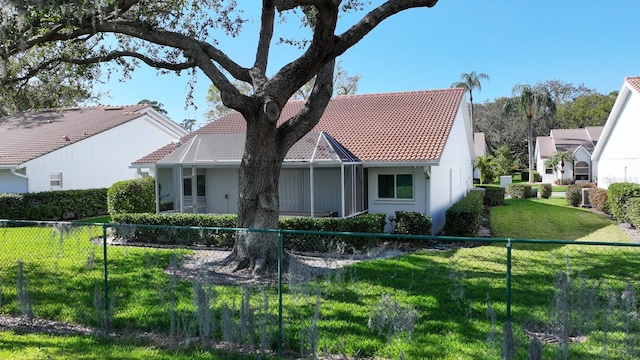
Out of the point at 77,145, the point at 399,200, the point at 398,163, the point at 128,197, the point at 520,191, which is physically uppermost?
the point at 77,145

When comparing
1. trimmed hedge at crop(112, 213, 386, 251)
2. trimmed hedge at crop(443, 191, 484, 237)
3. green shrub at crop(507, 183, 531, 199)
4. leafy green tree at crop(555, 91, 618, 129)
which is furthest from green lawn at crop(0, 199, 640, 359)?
leafy green tree at crop(555, 91, 618, 129)

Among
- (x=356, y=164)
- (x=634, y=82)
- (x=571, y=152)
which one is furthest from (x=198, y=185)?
(x=571, y=152)

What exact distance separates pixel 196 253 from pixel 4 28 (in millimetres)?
6596

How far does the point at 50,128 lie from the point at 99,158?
4103mm

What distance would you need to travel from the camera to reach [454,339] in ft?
19.8

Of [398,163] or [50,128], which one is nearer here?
[398,163]

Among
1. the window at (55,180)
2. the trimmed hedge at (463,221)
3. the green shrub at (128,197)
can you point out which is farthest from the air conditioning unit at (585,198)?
the window at (55,180)

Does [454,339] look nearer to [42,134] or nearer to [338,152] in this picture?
[338,152]

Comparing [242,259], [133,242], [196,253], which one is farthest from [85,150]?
[242,259]

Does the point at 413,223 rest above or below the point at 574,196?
below

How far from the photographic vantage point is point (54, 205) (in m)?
20.8

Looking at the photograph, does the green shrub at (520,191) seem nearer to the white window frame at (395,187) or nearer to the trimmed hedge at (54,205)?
the white window frame at (395,187)

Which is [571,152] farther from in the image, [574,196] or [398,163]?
[398,163]

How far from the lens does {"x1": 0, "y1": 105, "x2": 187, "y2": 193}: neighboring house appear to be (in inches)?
856
